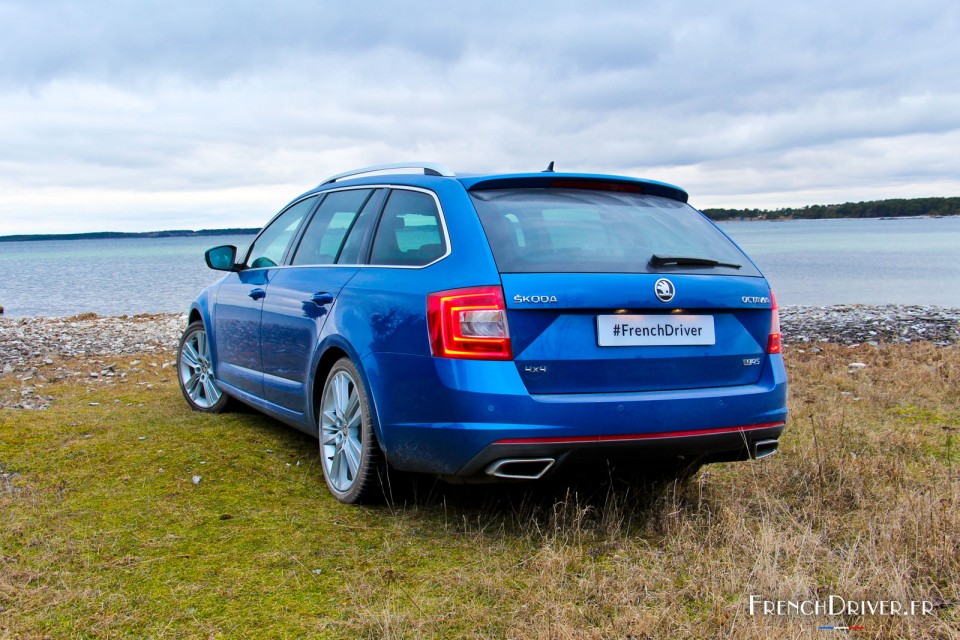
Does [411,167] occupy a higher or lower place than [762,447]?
higher

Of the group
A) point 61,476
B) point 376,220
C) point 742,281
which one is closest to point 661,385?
point 742,281

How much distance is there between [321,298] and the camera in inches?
183

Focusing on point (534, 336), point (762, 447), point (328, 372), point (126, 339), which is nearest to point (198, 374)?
point (328, 372)

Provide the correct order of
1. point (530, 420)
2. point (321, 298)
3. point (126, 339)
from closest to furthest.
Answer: point (530, 420)
point (321, 298)
point (126, 339)

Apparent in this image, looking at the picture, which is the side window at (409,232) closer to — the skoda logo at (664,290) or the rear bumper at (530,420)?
the rear bumper at (530,420)

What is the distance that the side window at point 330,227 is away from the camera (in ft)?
16.3

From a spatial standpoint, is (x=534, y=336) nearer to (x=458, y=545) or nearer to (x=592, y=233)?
(x=592, y=233)

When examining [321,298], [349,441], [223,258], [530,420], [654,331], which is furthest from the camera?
[223,258]

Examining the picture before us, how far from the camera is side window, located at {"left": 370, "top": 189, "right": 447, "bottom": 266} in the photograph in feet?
13.2

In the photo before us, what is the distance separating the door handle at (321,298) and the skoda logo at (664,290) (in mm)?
1759

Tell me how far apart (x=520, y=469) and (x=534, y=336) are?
1.82ft

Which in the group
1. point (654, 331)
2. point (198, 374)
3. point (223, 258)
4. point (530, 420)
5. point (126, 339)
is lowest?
point (126, 339)

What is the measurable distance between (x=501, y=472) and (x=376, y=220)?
1.69 metres

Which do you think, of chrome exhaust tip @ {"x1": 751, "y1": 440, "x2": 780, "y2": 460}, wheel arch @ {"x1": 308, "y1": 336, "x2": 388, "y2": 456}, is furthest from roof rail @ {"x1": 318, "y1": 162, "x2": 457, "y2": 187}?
chrome exhaust tip @ {"x1": 751, "y1": 440, "x2": 780, "y2": 460}
